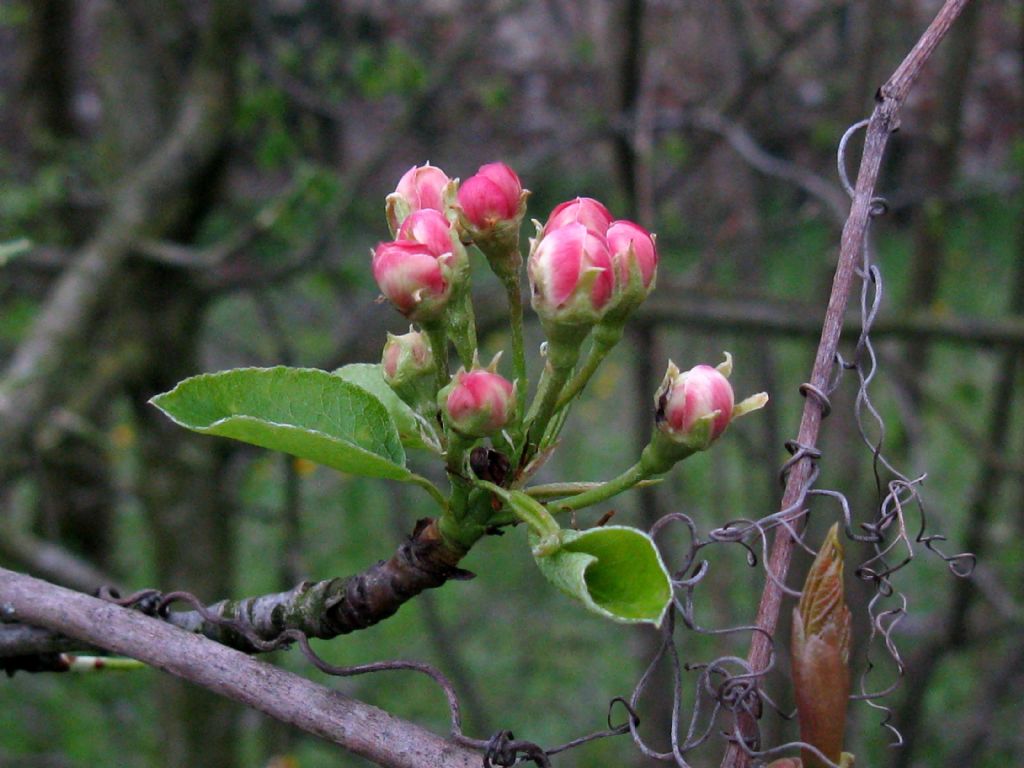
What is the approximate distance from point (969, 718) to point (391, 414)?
344 cm

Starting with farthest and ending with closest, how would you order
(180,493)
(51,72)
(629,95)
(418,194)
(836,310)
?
1. (51,72)
2. (180,493)
3. (629,95)
4. (418,194)
5. (836,310)

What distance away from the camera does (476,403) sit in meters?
0.86

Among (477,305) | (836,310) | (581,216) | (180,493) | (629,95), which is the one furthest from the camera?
(180,493)

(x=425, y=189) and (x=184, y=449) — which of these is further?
(x=184, y=449)

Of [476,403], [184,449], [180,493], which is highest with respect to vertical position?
[476,403]

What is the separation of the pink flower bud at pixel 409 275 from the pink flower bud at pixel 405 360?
53mm

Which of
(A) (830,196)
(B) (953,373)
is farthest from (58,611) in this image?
(B) (953,373)

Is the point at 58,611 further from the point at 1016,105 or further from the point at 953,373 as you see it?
the point at 953,373

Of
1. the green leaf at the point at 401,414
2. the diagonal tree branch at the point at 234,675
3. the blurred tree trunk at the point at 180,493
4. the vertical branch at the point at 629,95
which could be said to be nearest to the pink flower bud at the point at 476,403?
the green leaf at the point at 401,414

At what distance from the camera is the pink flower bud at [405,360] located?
0.96 meters

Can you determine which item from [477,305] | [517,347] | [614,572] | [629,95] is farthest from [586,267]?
[629,95]

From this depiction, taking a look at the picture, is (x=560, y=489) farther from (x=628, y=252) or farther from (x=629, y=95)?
(x=629, y=95)

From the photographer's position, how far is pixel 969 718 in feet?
12.5

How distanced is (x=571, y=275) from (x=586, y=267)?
0.01 meters
